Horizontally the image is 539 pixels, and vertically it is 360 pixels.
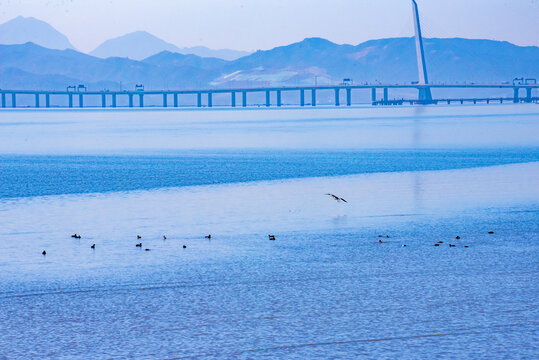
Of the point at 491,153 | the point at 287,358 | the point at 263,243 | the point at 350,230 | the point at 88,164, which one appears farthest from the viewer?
the point at 491,153

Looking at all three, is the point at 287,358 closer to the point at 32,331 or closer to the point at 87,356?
the point at 87,356

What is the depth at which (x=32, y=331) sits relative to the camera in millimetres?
9789

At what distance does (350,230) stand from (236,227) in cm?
260

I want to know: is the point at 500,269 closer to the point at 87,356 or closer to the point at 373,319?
the point at 373,319

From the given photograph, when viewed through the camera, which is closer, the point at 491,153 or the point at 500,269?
the point at 500,269

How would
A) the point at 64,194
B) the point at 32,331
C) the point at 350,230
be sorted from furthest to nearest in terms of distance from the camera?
the point at 64,194
the point at 350,230
the point at 32,331

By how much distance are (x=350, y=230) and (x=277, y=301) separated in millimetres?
7328

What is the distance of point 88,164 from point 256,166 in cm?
932

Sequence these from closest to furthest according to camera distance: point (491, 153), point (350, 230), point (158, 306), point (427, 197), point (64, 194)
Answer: point (158, 306)
point (350, 230)
point (427, 197)
point (64, 194)
point (491, 153)

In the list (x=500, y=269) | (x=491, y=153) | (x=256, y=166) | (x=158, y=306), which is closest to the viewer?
(x=158, y=306)

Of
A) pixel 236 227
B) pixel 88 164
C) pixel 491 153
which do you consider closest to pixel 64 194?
pixel 236 227

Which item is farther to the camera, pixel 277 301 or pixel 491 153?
pixel 491 153

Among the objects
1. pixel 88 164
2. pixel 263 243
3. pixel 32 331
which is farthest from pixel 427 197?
pixel 88 164

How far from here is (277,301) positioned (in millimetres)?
11258
